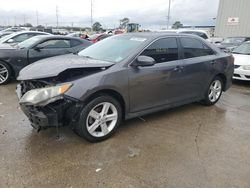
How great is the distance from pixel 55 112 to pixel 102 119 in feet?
2.30

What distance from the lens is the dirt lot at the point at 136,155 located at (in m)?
2.72

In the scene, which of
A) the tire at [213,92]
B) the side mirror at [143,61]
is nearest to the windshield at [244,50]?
the tire at [213,92]

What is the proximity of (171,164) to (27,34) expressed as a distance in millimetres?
8596

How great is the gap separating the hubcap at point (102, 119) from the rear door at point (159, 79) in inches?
14.3

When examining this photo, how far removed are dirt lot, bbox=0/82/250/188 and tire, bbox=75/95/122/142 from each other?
0.45 ft

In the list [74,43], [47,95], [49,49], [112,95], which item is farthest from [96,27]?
[47,95]

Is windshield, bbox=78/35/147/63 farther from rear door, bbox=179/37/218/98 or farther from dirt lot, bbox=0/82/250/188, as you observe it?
dirt lot, bbox=0/82/250/188

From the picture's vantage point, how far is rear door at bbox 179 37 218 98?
4551 millimetres

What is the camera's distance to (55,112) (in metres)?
3.12

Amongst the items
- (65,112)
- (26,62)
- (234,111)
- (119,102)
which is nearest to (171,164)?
→ (119,102)

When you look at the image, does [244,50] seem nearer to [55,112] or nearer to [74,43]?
[74,43]

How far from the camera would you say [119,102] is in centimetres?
370

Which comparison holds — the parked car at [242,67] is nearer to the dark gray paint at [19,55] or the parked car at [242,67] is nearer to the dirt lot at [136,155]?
the dirt lot at [136,155]

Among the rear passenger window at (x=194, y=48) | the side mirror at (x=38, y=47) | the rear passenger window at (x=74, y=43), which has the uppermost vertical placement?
the rear passenger window at (x=194, y=48)
